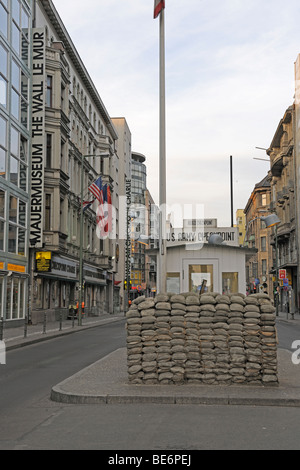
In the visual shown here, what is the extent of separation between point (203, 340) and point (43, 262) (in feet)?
Answer: 83.1

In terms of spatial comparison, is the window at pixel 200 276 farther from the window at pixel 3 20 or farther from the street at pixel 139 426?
the window at pixel 3 20

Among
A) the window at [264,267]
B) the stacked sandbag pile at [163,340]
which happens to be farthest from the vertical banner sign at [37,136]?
the window at [264,267]

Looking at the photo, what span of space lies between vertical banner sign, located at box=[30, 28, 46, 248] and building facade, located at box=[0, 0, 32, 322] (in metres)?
0.41

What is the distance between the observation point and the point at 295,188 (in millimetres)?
57688

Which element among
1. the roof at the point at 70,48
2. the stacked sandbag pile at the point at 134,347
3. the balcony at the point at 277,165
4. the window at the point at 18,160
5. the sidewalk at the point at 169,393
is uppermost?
the roof at the point at 70,48

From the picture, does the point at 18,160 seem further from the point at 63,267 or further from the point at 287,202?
the point at 287,202

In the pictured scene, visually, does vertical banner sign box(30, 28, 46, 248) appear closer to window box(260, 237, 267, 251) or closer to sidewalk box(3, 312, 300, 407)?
sidewalk box(3, 312, 300, 407)

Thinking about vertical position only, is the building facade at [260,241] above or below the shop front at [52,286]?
above

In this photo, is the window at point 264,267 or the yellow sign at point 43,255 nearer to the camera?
the yellow sign at point 43,255

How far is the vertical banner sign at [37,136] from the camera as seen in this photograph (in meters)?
34.5

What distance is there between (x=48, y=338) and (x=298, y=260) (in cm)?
3700

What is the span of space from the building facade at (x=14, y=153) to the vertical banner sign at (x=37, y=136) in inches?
16.3

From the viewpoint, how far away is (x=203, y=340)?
10406 mm

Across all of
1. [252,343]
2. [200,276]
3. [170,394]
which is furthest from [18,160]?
[170,394]
